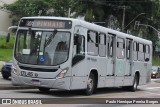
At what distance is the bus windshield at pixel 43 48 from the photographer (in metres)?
17.0

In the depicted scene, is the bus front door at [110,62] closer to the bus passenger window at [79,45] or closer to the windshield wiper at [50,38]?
the bus passenger window at [79,45]

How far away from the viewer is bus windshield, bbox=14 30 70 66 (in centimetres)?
1698

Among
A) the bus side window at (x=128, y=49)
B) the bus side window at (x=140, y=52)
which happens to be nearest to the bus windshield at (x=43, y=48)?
the bus side window at (x=128, y=49)

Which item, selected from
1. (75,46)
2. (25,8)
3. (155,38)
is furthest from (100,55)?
(25,8)

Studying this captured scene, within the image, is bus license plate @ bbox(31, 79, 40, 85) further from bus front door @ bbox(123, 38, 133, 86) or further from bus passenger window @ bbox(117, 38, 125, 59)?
bus front door @ bbox(123, 38, 133, 86)

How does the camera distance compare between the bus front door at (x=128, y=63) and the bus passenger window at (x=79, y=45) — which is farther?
the bus front door at (x=128, y=63)

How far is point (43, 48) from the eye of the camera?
17.2 meters

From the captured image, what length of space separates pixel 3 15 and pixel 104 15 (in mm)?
34085

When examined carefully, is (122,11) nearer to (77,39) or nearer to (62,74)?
(77,39)

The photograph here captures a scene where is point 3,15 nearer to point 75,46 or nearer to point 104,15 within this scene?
point 104,15

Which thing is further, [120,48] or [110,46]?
[120,48]

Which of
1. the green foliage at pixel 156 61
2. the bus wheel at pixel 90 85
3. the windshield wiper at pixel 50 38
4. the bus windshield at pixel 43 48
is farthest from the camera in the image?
the green foliage at pixel 156 61

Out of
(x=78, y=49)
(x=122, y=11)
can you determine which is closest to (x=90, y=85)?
(x=78, y=49)

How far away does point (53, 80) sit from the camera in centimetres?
1684
